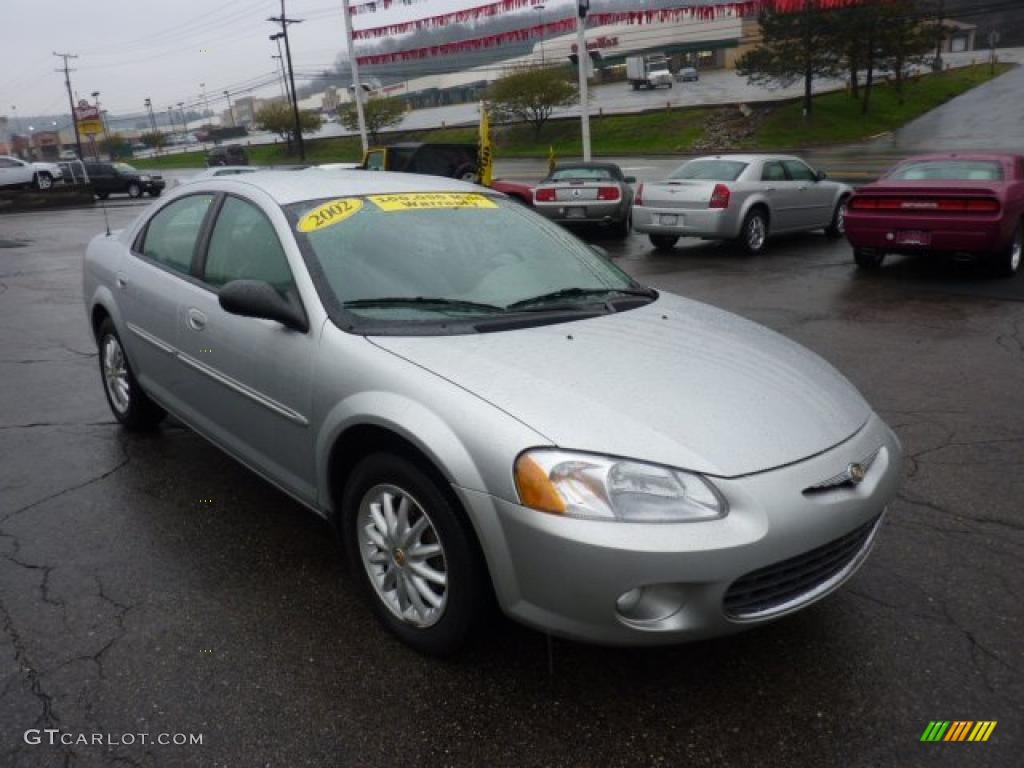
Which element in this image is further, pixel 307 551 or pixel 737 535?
pixel 307 551

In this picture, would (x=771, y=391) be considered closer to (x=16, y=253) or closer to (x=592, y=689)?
(x=592, y=689)

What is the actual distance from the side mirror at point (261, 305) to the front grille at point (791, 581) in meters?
1.75

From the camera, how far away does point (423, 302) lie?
3.22 m

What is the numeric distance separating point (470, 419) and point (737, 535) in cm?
82

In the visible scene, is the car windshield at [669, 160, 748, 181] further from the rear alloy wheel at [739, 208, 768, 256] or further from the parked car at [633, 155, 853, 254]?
the rear alloy wheel at [739, 208, 768, 256]

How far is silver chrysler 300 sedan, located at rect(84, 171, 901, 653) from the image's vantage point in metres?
2.35

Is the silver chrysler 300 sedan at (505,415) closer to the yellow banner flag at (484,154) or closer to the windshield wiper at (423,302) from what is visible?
the windshield wiper at (423,302)

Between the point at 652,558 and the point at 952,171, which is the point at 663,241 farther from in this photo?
the point at 652,558

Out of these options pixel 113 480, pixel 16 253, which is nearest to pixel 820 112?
pixel 16 253

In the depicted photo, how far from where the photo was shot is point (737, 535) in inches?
91.2

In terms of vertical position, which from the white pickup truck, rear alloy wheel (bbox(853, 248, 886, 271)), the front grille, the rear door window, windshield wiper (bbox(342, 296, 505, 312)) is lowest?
rear alloy wheel (bbox(853, 248, 886, 271))

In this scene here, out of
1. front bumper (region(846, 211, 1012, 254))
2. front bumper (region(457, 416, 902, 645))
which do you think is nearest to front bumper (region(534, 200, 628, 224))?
front bumper (region(846, 211, 1012, 254))

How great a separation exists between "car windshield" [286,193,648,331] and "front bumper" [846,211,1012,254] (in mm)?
6443

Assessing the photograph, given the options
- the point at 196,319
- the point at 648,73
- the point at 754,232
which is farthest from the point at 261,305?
the point at 648,73
